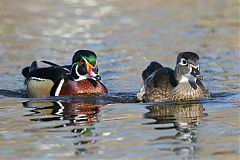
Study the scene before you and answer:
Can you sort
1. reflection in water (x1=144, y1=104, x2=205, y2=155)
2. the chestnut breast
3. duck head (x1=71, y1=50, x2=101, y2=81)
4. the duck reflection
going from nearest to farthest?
1. reflection in water (x1=144, y1=104, x2=205, y2=155)
2. the duck reflection
3. duck head (x1=71, y1=50, x2=101, y2=81)
4. the chestnut breast

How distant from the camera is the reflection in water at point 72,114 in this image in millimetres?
10686

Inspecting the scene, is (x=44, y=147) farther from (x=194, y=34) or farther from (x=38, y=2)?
(x=38, y=2)

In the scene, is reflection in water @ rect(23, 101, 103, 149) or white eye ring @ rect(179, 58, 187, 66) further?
white eye ring @ rect(179, 58, 187, 66)

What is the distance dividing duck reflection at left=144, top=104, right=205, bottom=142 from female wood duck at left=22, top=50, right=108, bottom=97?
1.56 m

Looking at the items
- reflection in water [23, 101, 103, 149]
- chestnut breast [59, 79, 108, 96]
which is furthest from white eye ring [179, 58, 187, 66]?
chestnut breast [59, 79, 108, 96]

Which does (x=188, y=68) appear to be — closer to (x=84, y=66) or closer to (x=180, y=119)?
(x=180, y=119)

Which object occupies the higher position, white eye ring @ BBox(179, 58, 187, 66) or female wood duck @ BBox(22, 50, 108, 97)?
white eye ring @ BBox(179, 58, 187, 66)

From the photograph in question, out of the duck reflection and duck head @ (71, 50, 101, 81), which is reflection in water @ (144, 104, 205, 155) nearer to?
the duck reflection

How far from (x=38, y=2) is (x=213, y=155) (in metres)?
19.3

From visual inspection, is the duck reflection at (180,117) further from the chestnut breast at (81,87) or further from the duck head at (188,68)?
the chestnut breast at (81,87)

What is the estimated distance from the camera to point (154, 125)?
1092 centimetres

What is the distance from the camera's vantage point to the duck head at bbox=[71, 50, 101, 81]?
13.8m

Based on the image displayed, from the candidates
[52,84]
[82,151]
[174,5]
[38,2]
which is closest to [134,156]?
[82,151]

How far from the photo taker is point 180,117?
38.0 ft
